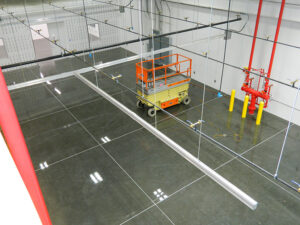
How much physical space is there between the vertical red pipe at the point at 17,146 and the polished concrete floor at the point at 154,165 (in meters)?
2.61

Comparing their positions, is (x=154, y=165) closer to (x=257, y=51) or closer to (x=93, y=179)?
(x=93, y=179)

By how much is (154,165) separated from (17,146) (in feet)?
15.1

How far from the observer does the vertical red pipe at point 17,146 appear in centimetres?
30

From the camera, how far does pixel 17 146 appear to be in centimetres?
33

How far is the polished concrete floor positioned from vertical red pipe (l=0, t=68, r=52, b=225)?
2609 mm

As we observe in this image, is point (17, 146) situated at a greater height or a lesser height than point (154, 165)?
greater

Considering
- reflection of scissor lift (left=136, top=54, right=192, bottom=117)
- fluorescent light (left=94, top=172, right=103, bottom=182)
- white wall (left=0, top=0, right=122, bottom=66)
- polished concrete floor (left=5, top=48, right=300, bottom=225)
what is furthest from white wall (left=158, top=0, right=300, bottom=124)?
white wall (left=0, top=0, right=122, bottom=66)

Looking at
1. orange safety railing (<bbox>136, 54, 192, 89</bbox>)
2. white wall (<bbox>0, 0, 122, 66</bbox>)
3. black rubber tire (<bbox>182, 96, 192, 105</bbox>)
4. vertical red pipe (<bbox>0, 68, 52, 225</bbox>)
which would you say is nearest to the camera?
vertical red pipe (<bbox>0, 68, 52, 225</bbox>)

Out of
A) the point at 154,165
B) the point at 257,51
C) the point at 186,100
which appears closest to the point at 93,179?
the point at 154,165

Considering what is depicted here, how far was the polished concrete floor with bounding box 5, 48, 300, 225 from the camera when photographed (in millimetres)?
3555

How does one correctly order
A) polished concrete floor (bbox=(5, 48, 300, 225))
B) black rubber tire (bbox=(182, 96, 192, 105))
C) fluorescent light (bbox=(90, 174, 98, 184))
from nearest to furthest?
polished concrete floor (bbox=(5, 48, 300, 225)) < fluorescent light (bbox=(90, 174, 98, 184)) < black rubber tire (bbox=(182, 96, 192, 105))

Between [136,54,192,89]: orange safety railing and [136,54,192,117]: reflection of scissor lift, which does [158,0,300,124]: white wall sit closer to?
[136,54,192,89]: orange safety railing

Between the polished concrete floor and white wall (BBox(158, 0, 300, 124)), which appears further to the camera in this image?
the polished concrete floor

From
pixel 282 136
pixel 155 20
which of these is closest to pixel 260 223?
pixel 282 136
